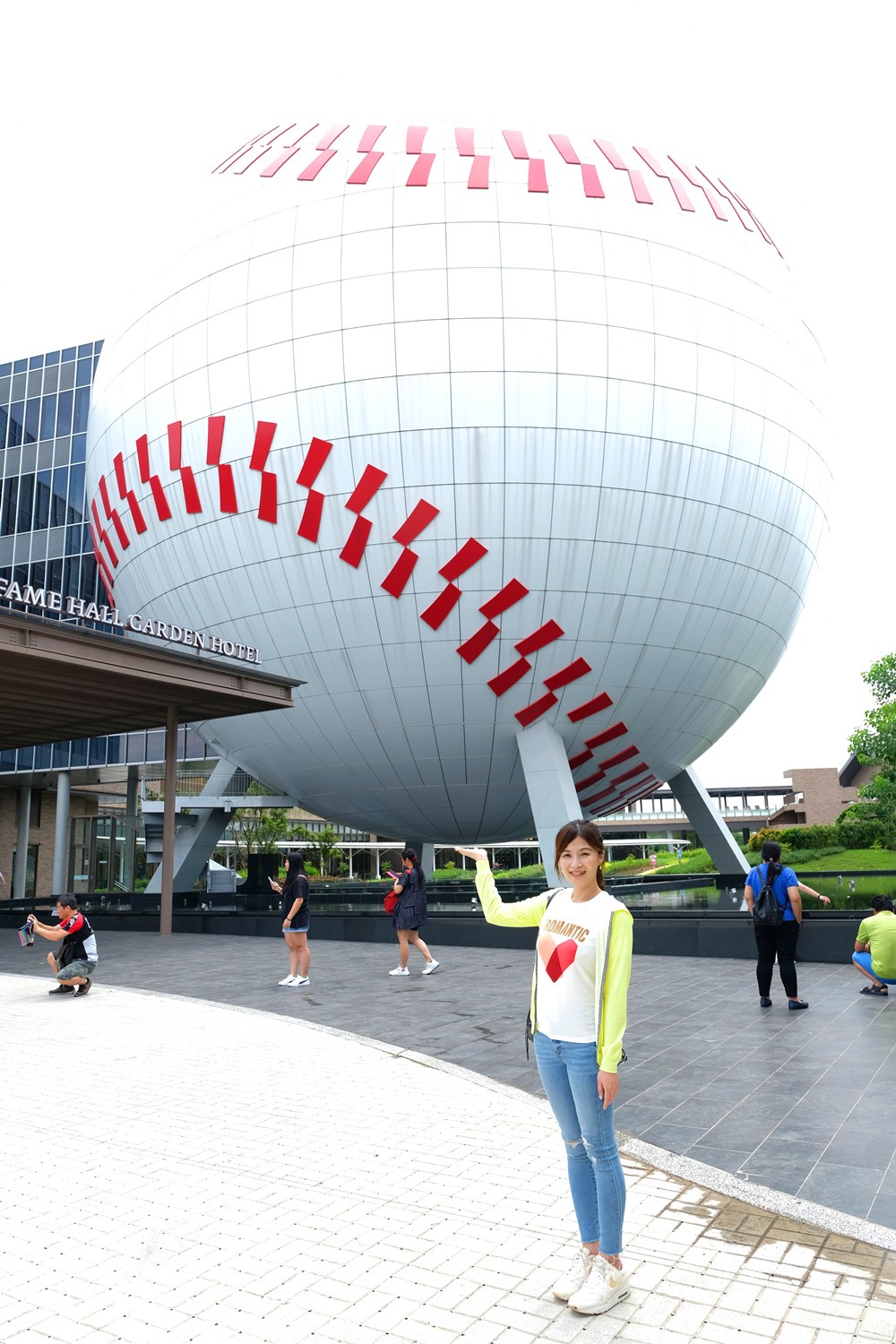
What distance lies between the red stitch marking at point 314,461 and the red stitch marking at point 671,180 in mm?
8648

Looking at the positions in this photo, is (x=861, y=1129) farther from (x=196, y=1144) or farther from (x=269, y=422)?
(x=269, y=422)

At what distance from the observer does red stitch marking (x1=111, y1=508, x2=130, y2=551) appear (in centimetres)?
2209

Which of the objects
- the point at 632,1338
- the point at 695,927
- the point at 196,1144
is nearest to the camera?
the point at 632,1338

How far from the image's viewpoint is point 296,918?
493 inches

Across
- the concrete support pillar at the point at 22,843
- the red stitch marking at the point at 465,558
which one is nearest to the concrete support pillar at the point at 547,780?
the red stitch marking at the point at 465,558

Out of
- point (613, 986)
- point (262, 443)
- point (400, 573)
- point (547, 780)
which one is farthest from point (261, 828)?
point (613, 986)

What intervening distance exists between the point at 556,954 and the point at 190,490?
56.8ft

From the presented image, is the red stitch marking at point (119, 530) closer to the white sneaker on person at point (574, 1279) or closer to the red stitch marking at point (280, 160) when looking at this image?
the red stitch marking at point (280, 160)

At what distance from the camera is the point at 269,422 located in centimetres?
1847

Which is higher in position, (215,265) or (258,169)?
(258,169)

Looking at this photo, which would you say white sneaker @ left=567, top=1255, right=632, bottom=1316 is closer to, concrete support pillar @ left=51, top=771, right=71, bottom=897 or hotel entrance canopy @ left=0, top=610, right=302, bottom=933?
hotel entrance canopy @ left=0, top=610, right=302, bottom=933

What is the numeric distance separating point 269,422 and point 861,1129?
615 inches

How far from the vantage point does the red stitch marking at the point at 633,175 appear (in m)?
19.0

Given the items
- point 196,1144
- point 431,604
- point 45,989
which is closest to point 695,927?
point 431,604
